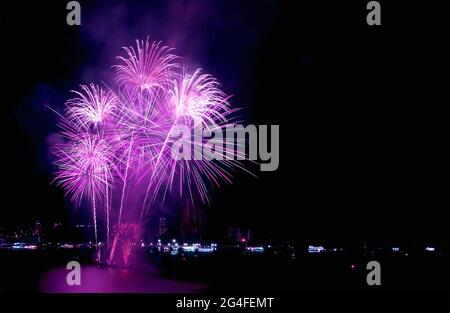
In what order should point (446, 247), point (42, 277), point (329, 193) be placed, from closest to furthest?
point (42, 277) → point (329, 193) → point (446, 247)

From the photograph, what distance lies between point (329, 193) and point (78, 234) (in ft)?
153

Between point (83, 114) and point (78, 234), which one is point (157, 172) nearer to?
point (83, 114)

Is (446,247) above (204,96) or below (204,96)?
below

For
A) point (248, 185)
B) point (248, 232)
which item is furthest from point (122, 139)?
point (248, 232)

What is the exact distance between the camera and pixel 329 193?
57.7 metres

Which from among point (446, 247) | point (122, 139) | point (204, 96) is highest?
point (204, 96)

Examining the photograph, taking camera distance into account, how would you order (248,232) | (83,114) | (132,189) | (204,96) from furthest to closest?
(248,232), (132,189), (83,114), (204,96)

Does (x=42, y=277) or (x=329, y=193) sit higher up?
(x=329, y=193)
